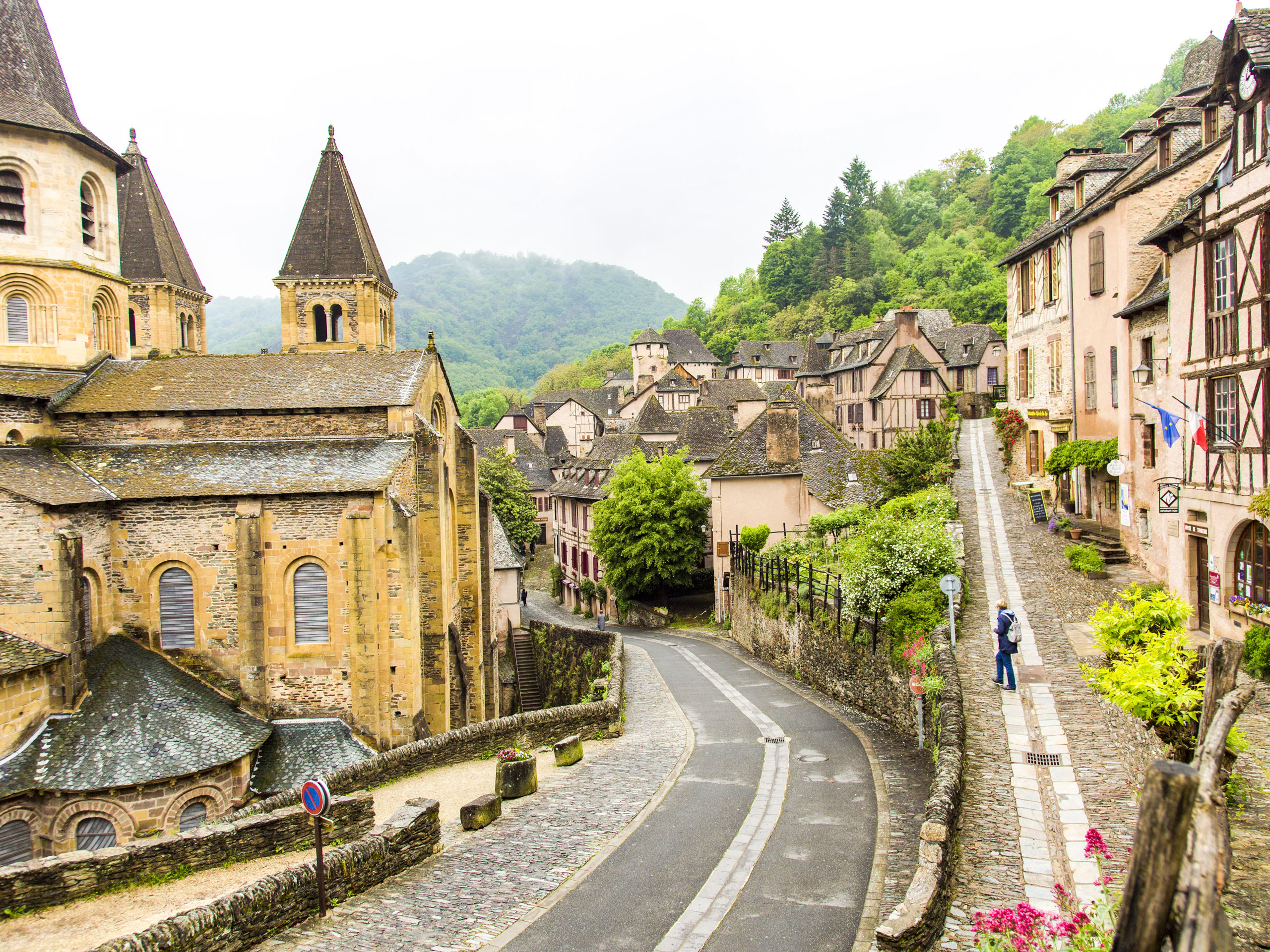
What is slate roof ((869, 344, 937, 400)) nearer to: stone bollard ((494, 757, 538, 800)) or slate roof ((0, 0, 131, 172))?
stone bollard ((494, 757, 538, 800))

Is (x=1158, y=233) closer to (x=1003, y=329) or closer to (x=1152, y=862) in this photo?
(x=1152, y=862)

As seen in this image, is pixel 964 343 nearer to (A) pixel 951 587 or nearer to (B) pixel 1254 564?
(B) pixel 1254 564

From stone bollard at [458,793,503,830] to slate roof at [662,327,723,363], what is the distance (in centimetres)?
7882

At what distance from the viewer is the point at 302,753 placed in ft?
61.2

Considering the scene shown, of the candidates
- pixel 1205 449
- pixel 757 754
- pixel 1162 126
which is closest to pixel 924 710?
pixel 757 754

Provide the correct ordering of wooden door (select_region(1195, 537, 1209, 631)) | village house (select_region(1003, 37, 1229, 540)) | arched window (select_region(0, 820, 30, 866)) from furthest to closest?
village house (select_region(1003, 37, 1229, 540))
wooden door (select_region(1195, 537, 1209, 631))
arched window (select_region(0, 820, 30, 866))

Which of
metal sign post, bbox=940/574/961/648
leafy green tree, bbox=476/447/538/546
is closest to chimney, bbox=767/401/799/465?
metal sign post, bbox=940/574/961/648

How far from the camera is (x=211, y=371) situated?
22297 mm

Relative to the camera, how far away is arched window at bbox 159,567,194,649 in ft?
63.9

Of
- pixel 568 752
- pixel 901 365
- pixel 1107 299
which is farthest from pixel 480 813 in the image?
pixel 901 365

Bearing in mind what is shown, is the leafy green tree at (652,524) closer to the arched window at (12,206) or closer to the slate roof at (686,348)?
the arched window at (12,206)

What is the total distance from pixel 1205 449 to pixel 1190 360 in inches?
77.1

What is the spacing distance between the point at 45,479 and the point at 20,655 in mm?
4480

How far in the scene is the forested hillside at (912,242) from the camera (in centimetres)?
8125
